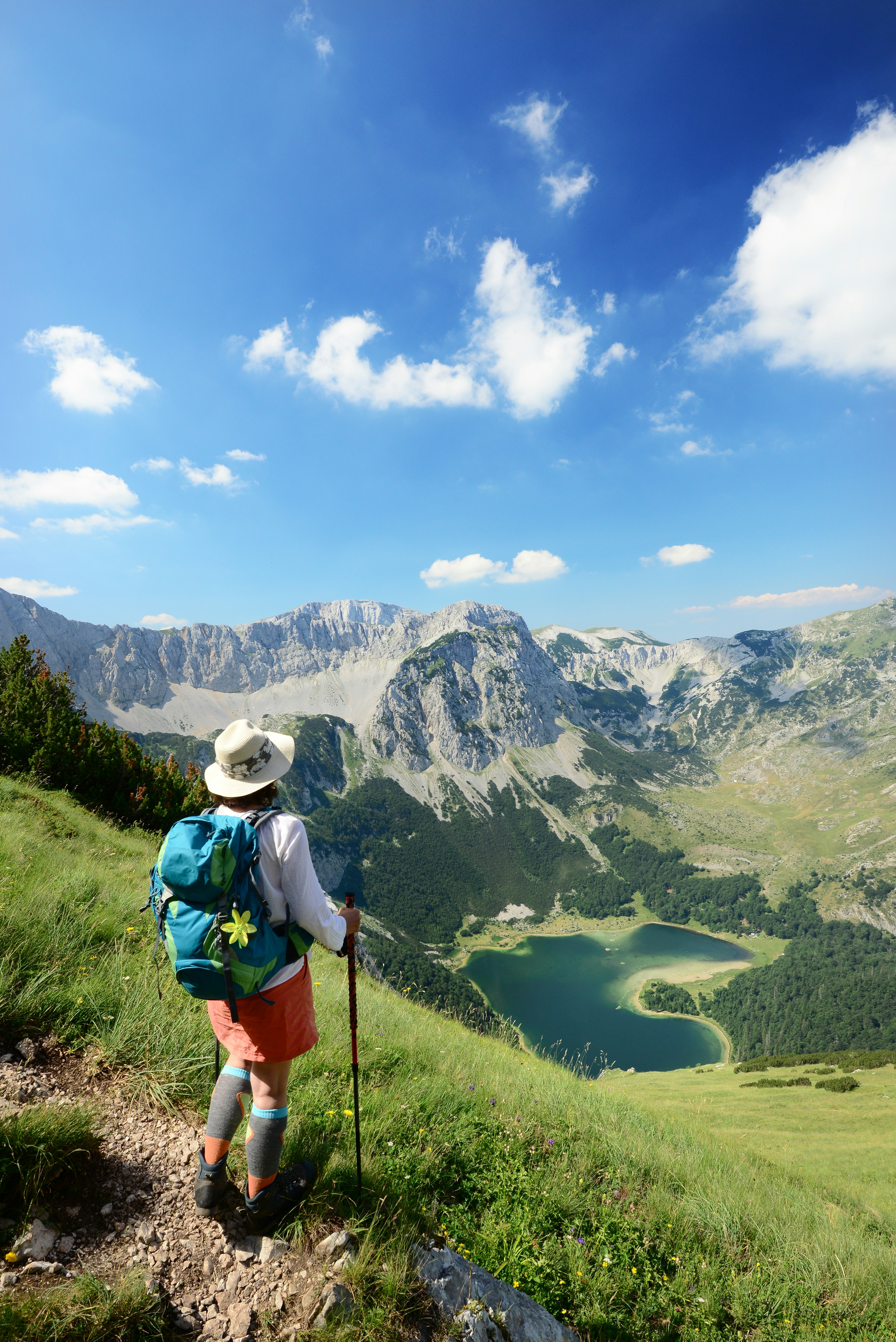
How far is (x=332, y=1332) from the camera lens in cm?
273

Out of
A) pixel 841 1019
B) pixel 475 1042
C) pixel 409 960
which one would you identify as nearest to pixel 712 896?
pixel 841 1019

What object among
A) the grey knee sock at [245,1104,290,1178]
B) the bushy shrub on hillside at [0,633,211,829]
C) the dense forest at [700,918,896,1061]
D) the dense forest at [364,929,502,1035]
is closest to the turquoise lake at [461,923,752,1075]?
the dense forest at [364,929,502,1035]

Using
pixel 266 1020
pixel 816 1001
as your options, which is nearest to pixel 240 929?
pixel 266 1020

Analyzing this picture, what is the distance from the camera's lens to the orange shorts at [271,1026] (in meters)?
3.16

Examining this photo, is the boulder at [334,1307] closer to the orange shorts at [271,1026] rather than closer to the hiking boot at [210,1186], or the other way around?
the hiking boot at [210,1186]

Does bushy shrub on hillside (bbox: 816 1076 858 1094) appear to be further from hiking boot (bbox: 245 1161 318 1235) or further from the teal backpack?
the teal backpack

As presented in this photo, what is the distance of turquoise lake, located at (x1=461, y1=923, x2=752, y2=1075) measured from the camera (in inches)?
3794

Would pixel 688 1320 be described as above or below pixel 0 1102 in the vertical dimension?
below

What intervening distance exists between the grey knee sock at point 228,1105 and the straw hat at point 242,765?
5.78ft

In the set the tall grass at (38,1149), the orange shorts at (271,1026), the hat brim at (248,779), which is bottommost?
the tall grass at (38,1149)

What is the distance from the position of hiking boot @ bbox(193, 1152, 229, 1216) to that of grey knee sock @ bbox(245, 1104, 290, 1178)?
0.21m

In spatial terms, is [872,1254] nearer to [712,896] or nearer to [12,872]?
[12,872]

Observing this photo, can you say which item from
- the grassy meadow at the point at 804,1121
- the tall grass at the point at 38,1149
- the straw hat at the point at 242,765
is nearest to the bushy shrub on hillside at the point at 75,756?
the tall grass at the point at 38,1149

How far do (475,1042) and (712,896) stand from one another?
202 metres
